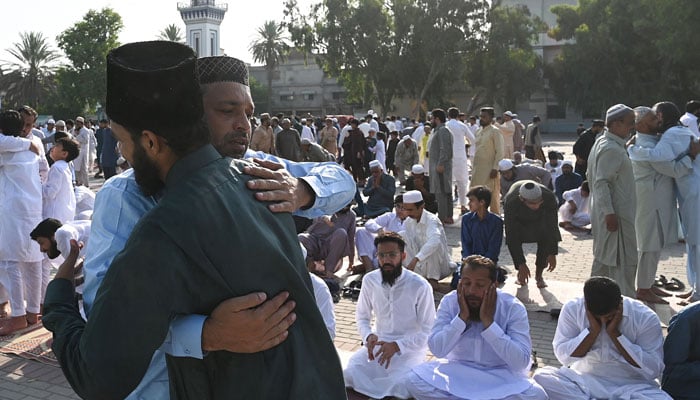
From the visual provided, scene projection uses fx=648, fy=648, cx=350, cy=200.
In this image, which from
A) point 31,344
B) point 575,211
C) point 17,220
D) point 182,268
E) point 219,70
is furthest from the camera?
point 575,211

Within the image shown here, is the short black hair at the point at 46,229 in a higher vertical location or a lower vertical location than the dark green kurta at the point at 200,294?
lower

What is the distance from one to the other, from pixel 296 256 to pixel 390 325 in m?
3.70

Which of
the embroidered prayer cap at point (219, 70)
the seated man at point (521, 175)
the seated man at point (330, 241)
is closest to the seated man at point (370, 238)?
the seated man at point (330, 241)

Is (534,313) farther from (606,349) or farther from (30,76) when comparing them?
(30,76)

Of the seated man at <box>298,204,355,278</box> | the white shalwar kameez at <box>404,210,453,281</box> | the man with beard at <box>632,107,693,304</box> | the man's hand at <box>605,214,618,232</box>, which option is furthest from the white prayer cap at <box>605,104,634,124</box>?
the seated man at <box>298,204,355,278</box>

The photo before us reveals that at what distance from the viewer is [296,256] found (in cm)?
135

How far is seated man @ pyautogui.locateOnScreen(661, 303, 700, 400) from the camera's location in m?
3.73

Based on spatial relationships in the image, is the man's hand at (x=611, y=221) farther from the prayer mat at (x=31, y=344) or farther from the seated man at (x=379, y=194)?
the seated man at (x=379, y=194)

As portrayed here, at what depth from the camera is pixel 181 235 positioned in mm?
1145

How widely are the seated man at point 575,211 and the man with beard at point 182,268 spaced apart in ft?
31.5

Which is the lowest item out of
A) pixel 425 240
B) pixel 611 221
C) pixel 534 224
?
pixel 425 240

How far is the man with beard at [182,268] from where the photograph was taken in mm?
1125

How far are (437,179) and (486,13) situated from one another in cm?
2734

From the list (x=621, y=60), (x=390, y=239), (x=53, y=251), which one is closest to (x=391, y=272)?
(x=390, y=239)
